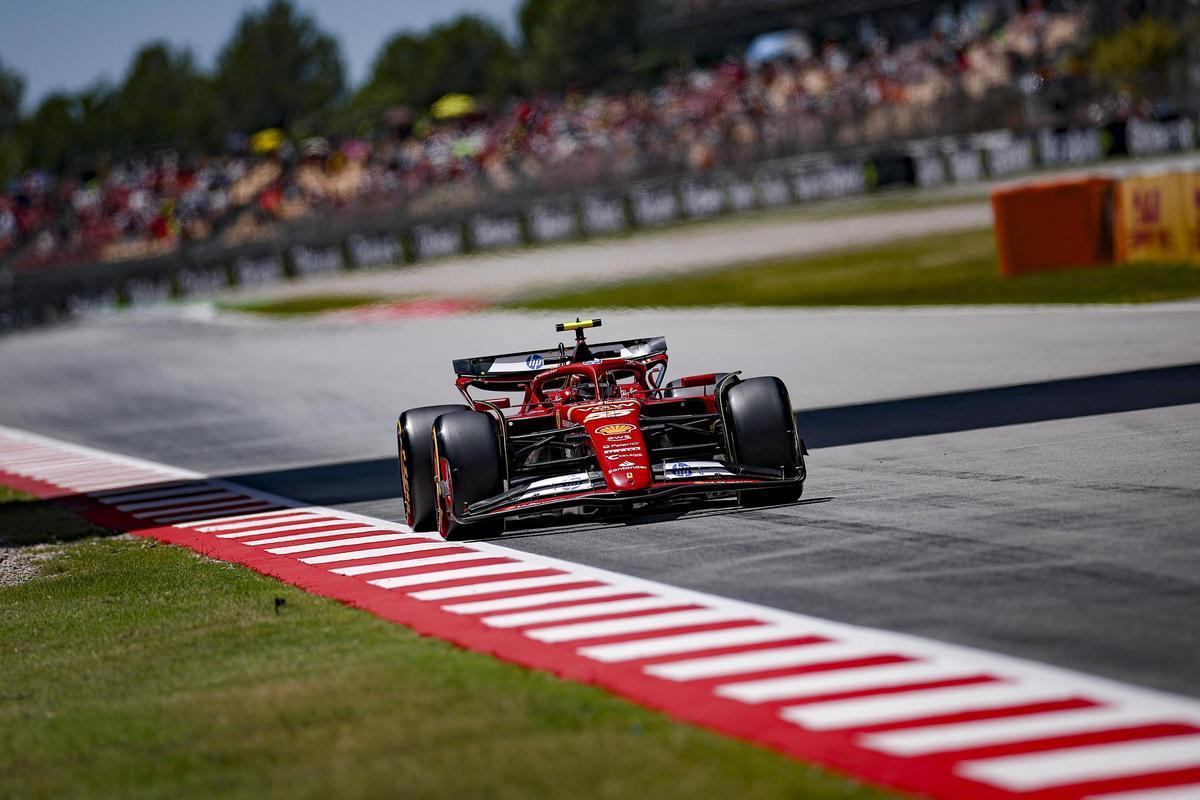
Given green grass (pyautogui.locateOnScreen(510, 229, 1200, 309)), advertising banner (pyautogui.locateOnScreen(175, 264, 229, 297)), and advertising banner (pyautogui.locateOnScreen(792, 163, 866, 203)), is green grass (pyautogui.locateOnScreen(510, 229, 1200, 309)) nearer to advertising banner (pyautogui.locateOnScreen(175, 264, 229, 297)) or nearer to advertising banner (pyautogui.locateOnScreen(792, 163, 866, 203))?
advertising banner (pyautogui.locateOnScreen(792, 163, 866, 203))

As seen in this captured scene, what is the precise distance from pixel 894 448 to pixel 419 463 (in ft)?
13.2

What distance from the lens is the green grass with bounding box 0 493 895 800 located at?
572 cm

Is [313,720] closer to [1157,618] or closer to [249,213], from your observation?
[1157,618]

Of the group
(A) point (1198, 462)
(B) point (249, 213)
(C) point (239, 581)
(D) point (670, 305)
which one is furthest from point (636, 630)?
(B) point (249, 213)

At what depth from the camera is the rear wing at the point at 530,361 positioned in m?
12.1

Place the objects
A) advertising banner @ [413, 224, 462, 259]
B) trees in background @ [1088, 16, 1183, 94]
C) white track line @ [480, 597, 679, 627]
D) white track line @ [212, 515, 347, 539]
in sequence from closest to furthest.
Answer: white track line @ [480, 597, 679, 627] < white track line @ [212, 515, 347, 539] < trees in background @ [1088, 16, 1183, 94] < advertising banner @ [413, 224, 462, 259]

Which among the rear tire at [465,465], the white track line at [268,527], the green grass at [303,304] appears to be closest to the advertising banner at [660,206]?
the green grass at [303,304]

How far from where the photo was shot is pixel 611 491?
10.5 metres

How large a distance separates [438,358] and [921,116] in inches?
892

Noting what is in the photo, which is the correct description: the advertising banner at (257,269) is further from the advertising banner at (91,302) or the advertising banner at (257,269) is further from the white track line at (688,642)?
the white track line at (688,642)

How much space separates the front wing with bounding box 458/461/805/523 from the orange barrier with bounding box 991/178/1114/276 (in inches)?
620

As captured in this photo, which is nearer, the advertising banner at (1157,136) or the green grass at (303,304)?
the advertising banner at (1157,136)

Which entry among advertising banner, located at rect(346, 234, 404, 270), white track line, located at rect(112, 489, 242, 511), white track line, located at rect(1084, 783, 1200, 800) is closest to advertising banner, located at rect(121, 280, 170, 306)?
advertising banner, located at rect(346, 234, 404, 270)

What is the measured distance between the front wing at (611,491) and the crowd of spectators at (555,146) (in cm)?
3656
